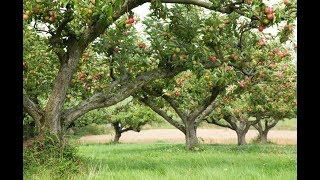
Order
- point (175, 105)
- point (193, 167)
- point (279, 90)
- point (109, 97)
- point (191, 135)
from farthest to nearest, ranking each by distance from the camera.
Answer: point (191, 135) < point (175, 105) < point (279, 90) < point (109, 97) < point (193, 167)

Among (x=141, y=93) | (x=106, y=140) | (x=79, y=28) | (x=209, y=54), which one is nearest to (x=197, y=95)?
(x=141, y=93)

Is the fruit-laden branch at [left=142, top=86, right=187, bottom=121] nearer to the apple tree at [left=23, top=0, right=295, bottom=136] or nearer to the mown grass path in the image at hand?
the mown grass path

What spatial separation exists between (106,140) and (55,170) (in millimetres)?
39036

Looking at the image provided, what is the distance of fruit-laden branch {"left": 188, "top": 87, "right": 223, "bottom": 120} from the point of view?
22112 millimetres

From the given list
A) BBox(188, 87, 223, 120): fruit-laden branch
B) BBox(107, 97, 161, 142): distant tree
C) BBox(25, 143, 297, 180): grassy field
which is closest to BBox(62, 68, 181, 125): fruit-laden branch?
BBox(25, 143, 297, 180): grassy field

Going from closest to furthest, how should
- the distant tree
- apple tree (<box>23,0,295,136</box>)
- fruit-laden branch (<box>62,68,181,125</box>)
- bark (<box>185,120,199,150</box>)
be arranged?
apple tree (<box>23,0,295,136</box>) < fruit-laden branch (<box>62,68,181,125</box>) < bark (<box>185,120,199,150</box>) < the distant tree

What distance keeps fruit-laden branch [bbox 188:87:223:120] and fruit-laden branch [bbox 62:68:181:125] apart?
8404mm

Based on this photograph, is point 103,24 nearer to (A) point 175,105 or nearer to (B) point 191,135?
(A) point 175,105

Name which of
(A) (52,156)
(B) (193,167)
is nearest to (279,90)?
(B) (193,167)

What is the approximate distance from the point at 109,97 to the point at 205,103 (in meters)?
11.5

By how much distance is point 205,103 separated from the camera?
Result: 24094 mm

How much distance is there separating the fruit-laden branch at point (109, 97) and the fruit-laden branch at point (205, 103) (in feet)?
Answer: 27.6

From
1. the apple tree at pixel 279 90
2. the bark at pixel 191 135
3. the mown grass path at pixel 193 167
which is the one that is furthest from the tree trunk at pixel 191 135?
the mown grass path at pixel 193 167
